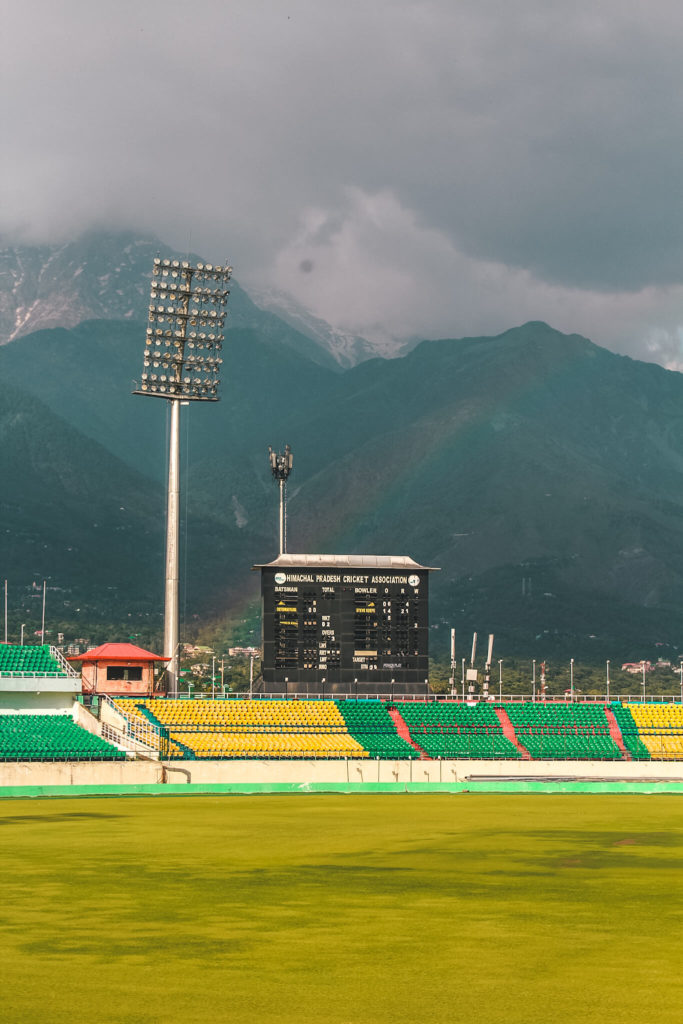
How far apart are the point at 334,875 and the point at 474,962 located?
38.1 feet

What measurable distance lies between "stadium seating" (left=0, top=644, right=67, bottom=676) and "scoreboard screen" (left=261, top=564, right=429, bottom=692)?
Result: 13.7 metres

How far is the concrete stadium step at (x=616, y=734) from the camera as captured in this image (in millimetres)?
83000

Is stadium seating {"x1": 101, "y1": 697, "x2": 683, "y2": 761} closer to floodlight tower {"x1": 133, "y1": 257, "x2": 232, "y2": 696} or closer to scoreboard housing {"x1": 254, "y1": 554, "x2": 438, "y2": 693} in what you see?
scoreboard housing {"x1": 254, "y1": 554, "x2": 438, "y2": 693}

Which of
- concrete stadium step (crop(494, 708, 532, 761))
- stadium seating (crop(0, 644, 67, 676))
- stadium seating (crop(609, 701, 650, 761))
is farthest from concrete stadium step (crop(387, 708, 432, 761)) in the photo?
stadium seating (crop(0, 644, 67, 676))

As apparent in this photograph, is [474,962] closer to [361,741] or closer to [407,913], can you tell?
[407,913]

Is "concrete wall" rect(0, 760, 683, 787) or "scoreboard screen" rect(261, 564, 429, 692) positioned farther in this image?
"scoreboard screen" rect(261, 564, 429, 692)

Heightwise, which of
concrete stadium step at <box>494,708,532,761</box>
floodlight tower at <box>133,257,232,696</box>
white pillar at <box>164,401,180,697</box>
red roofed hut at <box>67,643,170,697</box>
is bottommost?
concrete stadium step at <box>494,708,532,761</box>

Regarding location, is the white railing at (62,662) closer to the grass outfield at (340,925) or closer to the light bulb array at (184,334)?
the light bulb array at (184,334)

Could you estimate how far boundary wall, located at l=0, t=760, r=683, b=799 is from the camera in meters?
64.9

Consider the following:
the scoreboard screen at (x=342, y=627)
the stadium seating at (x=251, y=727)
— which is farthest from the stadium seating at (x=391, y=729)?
the scoreboard screen at (x=342, y=627)

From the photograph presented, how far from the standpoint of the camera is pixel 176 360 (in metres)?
92.8

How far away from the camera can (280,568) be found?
83875 millimetres

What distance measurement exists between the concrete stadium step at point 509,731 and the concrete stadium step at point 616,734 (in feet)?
21.6

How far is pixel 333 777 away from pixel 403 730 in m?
12.2
